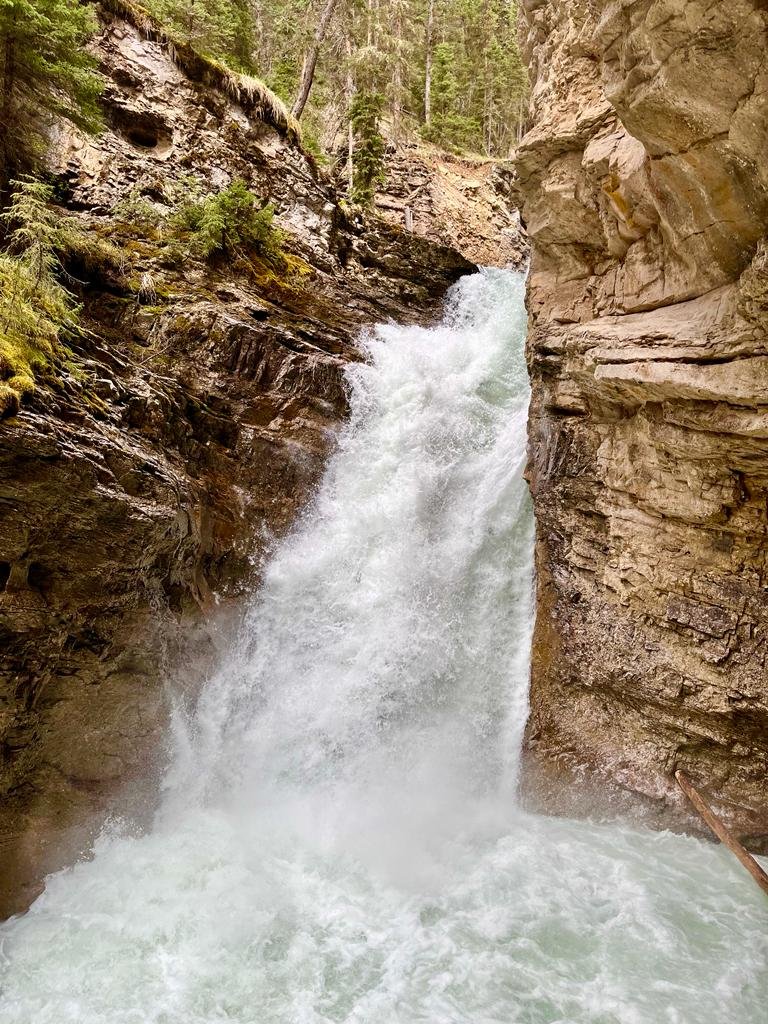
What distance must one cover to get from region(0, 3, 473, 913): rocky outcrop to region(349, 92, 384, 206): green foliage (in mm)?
4935

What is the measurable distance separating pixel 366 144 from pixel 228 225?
11.0 metres

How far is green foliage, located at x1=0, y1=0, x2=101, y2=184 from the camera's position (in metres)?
8.62

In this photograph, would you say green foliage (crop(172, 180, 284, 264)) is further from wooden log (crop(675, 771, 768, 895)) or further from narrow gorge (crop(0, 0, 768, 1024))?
wooden log (crop(675, 771, 768, 895))

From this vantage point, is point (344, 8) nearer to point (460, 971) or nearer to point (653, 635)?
point (653, 635)

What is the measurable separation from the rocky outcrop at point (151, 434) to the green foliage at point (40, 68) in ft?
6.56

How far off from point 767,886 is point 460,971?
3.65 meters

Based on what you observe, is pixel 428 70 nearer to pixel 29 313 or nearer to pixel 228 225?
pixel 228 225

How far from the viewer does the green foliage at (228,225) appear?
12.4 m

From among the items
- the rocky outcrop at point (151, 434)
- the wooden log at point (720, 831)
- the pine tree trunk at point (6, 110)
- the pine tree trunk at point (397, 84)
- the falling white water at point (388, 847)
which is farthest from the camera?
the pine tree trunk at point (397, 84)

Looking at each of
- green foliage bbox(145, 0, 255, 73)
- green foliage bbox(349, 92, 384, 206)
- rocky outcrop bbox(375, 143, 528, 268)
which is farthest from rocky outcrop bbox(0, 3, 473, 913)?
rocky outcrop bbox(375, 143, 528, 268)

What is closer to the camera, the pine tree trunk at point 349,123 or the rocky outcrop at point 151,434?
the rocky outcrop at point 151,434

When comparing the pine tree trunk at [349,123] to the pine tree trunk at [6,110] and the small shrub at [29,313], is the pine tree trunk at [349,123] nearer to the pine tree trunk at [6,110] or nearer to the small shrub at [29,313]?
the pine tree trunk at [6,110]

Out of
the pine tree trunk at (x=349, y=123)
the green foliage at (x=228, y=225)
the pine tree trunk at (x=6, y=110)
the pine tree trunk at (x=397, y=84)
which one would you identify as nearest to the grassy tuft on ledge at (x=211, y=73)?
the green foliage at (x=228, y=225)

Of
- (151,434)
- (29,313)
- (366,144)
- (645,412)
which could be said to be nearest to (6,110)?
(29,313)
